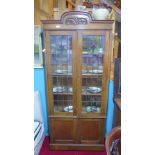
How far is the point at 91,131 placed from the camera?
9.56ft

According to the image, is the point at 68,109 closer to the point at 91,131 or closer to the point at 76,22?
the point at 91,131

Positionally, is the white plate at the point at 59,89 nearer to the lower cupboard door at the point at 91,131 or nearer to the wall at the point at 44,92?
the wall at the point at 44,92

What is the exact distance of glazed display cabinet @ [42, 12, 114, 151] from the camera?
2.60 metres

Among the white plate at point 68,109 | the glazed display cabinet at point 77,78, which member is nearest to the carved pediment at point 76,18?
the glazed display cabinet at point 77,78

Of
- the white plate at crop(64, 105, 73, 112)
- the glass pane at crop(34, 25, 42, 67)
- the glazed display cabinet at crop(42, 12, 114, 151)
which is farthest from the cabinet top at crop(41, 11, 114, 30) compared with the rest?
the white plate at crop(64, 105, 73, 112)

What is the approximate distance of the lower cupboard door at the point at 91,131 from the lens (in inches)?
113

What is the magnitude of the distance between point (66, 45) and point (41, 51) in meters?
0.42

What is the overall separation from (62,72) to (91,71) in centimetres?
40

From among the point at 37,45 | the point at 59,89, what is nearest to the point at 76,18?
the point at 37,45

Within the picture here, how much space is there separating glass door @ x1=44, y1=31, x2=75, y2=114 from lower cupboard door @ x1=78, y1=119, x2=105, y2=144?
0.87ft

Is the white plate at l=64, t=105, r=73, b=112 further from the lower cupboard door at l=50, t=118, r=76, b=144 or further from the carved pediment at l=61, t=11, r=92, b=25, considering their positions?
the carved pediment at l=61, t=11, r=92, b=25
